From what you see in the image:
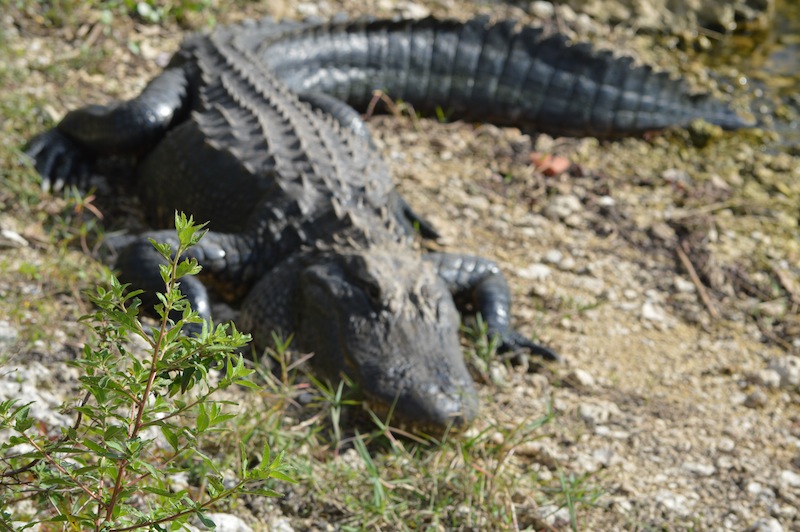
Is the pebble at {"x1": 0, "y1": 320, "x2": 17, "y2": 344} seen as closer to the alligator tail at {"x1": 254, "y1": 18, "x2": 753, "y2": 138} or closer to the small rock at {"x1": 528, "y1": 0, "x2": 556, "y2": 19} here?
the alligator tail at {"x1": 254, "y1": 18, "x2": 753, "y2": 138}

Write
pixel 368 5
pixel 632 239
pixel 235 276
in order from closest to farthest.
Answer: pixel 235 276 → pixel 632 239 → pixel 368 5

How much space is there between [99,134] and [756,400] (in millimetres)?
3503

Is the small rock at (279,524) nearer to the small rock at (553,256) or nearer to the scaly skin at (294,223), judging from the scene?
the scaly skin at (294,223)

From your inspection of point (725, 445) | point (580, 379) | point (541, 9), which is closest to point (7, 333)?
point (580, 379)

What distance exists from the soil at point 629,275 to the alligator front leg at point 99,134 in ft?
0.73

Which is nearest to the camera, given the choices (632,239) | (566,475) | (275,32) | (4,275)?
(566,475)

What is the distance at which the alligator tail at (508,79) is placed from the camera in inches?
249

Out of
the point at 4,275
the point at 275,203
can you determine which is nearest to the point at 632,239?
the point at 275,203

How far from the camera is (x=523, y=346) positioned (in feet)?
14.0

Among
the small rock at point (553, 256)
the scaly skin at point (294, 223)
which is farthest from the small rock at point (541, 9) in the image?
the small rock at point (553, 256)

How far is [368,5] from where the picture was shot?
24.8 ft

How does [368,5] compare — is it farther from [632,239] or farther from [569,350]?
[569,350]

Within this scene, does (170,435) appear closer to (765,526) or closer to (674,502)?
(674,502)

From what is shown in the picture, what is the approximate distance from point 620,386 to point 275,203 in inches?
67.8
